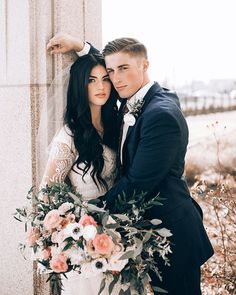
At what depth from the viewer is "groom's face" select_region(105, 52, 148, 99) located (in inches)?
87.8

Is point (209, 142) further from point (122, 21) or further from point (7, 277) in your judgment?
point (7, 277)

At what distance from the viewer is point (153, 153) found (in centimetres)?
205

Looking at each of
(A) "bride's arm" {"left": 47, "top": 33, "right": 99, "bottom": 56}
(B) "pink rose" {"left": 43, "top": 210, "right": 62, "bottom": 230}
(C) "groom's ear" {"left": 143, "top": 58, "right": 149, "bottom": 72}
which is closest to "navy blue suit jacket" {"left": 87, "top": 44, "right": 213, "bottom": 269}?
(C) "groom's ear" {"left": 143, "top": 58, "right": 149, "bottom": 72}

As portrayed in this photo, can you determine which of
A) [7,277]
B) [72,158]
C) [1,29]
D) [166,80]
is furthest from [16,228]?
[166,80]

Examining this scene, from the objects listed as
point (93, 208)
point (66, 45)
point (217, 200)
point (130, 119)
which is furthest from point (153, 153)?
point (217, 200)

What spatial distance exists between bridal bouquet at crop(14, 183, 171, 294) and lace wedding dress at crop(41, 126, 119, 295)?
156 millimetres

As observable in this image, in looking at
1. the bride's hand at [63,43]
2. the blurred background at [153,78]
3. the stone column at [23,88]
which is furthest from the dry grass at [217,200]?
the bride's hand at [63,43]

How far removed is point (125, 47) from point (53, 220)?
34.8 inches

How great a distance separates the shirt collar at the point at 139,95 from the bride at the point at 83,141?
144 millimetres

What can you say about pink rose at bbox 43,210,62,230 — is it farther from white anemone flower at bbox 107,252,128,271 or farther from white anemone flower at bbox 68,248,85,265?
white anemone flower at bbox 107,252,128,271

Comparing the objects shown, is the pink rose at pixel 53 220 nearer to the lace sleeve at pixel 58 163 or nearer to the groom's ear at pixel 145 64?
the lace sleeve at pixel 58 163

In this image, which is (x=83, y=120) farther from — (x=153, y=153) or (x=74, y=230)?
(x=74, y=230)

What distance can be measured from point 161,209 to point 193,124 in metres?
1.44

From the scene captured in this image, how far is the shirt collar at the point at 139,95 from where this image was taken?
2.27 m
